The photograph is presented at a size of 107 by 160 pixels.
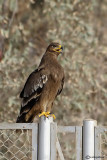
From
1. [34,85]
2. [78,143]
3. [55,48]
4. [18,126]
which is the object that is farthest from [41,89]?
[78,143]

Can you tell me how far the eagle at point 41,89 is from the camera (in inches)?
150

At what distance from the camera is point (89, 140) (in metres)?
2.26

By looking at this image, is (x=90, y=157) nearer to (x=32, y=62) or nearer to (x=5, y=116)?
(x=5, y=116)

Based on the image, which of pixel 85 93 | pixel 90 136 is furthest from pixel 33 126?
pixel 85 93

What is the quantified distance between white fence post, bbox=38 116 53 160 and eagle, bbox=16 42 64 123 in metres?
1.46

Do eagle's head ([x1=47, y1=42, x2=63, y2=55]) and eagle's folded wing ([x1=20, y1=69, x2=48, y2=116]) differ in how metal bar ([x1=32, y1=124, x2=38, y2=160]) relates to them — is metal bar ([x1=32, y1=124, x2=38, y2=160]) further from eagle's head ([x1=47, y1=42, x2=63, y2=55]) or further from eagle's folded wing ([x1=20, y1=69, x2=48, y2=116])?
eagle's head ([x1=47, y1=42, x2=63, y2=55])

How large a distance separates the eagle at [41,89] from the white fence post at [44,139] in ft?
4.78

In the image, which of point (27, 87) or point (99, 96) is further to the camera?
point (99, 96)

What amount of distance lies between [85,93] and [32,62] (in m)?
0.97

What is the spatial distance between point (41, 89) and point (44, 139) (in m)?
1.60

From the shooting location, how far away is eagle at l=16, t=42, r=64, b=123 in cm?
380

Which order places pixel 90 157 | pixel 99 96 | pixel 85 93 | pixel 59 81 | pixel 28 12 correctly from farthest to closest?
pixel 28 12
pixel 99 96
pixel 85 93
pixel 59 81
pixel 90 157

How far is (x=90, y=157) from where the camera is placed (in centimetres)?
225

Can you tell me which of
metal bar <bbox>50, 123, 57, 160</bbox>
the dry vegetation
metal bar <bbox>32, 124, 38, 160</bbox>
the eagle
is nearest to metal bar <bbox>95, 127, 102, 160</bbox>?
metal bar <bbox>50, 123, 57, 160</bbox>
